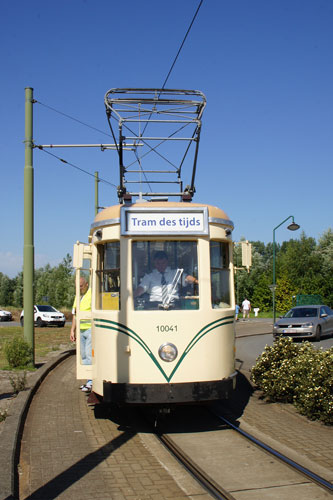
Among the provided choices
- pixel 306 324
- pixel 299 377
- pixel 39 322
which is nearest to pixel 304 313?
pixel 306 324

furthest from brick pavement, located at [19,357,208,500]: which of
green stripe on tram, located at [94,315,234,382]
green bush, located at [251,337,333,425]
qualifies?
green bush, located at [251,337,333,425]

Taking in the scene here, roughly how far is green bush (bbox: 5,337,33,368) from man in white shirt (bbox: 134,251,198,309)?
19.0 feet

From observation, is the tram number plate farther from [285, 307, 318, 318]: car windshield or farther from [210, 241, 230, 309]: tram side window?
[285, 307, 318, 318]: car windshield

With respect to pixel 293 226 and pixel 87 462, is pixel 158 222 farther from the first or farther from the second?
pixel 293 226

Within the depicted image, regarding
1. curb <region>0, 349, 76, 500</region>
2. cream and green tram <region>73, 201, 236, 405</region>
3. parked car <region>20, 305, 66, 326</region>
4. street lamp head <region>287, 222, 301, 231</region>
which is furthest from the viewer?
parked car <region>20, 305, 66, 326</region>

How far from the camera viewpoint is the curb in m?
5.07

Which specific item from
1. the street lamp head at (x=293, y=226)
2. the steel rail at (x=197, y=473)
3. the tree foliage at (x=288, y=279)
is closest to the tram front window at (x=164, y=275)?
the steel rail at (x=197, y=473)

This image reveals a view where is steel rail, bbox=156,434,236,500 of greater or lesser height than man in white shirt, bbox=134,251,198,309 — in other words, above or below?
below

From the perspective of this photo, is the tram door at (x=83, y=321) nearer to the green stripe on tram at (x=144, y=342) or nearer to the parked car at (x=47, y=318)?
the green stripe on tram at (x=144, y=342)

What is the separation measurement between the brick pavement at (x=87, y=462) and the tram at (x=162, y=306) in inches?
23.4

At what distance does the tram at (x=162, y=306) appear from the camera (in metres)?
7.34

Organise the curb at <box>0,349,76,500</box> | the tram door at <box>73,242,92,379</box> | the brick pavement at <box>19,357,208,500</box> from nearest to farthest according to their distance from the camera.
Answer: the curb at <box>0,349,76,500</box> < the brick pavement at <box>19,357,208,500</box> < the tram door at <box>73,242,92,379</box>

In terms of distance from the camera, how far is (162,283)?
762 cm

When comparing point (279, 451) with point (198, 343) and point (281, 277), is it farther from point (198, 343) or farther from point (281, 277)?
point (281, 277)
